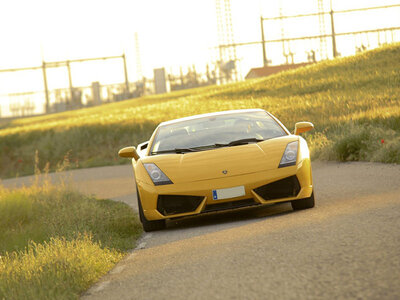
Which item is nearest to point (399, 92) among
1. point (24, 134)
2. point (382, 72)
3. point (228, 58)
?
point (382, 72)

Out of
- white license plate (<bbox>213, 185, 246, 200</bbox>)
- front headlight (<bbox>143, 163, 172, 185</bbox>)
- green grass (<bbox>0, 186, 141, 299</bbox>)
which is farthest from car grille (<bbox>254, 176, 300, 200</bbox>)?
green grass (<bbox>0, 186, 141, 299</bbox>)

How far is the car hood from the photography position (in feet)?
28.4

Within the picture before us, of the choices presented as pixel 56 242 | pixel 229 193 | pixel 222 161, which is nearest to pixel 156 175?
pixel 222 161

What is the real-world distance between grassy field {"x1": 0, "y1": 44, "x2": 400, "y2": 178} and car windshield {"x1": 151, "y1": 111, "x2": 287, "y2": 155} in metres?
5.15

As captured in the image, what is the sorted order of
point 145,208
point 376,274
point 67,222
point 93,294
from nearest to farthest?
point 376,274, point 93,294, point 145,208, point 67,222

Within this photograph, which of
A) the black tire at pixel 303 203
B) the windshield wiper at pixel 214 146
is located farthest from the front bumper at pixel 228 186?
the windshield wiper at pixel 214 146

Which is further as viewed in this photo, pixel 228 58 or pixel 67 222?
pixel 228 58

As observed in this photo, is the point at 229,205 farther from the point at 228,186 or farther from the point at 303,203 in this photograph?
the point at 303,203

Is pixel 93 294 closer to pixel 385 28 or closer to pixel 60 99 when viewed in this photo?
pixel 385 28

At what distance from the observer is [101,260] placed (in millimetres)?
7023

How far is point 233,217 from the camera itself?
9.34m

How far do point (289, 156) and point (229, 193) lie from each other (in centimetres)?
84

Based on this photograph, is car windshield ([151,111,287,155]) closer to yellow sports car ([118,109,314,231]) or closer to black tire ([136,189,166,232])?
yellow sports car ([118,109,314,231])

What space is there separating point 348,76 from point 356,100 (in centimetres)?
1382
